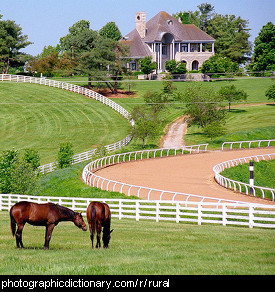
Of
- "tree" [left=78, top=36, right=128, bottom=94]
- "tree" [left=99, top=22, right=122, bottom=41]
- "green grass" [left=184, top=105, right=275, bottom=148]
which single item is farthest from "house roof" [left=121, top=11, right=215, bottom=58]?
"green grass" [left=184, top=105, right=275, bottom=148]

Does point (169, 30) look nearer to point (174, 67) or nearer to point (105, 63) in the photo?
point (174, 67)

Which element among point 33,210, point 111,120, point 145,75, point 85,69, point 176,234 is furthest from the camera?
point 145,75

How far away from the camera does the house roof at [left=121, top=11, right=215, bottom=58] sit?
446 feet

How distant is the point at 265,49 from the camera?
12138 centimetres

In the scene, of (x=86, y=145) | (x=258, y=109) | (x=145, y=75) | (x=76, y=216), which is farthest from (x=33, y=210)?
(x=145, y=75)

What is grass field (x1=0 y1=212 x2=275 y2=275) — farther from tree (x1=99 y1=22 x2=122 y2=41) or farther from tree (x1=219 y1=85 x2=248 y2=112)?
tree (x1=99 y1=22 x2=122 y2=41)

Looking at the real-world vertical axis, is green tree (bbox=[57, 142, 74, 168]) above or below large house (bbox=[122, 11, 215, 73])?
below

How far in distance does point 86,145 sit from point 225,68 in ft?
207

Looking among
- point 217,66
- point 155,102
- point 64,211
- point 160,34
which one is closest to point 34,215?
point 64,211

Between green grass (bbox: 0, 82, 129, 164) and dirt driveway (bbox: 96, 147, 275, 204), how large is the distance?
16943 millimetres

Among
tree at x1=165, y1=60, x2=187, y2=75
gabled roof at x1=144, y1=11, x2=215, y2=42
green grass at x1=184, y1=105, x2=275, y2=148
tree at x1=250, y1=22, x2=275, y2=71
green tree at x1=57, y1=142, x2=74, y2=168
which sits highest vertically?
gabled roof at x1=144, y1=11, x2=215, y2=42

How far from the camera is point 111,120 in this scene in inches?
3460

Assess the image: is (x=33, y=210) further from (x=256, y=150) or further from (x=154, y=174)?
(x=256, y=150)

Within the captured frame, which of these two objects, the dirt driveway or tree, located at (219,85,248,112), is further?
tree, located at (219,85,248,112)
